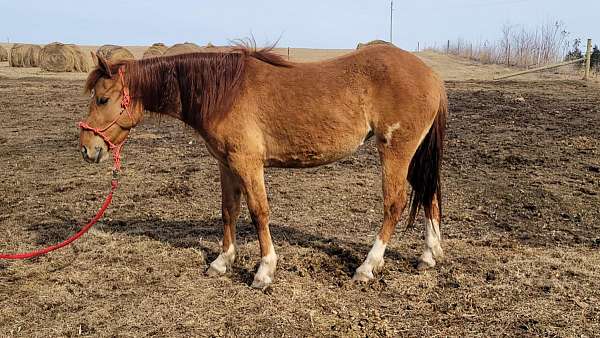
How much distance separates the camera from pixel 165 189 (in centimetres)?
658

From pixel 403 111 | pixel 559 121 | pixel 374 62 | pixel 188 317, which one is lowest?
pixel 188 317

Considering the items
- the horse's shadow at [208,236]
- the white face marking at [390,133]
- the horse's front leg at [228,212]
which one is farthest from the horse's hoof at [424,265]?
the horse's front leg at [228,212]

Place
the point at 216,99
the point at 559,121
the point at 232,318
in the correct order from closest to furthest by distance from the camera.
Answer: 1. the point at 232,318
2. the point at 216,99
3. the point at 559,121

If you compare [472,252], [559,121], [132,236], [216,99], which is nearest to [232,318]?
[216,99]

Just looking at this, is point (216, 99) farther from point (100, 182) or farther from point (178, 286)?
point (100, 182)

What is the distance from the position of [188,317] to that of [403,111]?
230 centimetres

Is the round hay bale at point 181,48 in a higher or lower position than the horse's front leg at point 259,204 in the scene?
higher

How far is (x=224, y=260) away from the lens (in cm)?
424

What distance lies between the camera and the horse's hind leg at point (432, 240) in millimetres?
4223

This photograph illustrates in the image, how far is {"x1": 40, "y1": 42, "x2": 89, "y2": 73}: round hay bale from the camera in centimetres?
2555

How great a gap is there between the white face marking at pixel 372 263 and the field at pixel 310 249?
122mm

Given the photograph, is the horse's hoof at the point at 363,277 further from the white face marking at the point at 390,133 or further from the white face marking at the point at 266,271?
the white face marking at the point at 390,133

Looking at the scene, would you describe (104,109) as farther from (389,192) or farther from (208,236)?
(389,192)

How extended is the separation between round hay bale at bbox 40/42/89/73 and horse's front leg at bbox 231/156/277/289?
25567 millimetres
